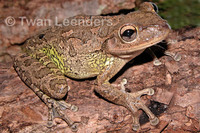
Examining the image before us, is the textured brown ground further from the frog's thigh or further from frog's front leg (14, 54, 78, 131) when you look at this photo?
the frog's thigh

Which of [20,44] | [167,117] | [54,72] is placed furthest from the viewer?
[20,44]

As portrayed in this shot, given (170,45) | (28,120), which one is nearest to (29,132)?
(28,120)

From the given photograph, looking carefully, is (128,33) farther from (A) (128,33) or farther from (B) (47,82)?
(B) (47,82)

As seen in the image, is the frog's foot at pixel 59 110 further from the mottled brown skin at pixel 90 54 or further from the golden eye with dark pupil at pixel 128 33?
the golden eye with dark pupil at pixel 128 33

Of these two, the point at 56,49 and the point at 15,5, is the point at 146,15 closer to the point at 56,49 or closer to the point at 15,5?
the point at 56,49

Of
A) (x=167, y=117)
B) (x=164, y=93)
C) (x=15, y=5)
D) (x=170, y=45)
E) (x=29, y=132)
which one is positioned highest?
(x=15, y=5)


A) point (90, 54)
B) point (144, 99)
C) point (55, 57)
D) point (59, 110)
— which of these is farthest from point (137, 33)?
Result: point (59, 110)
